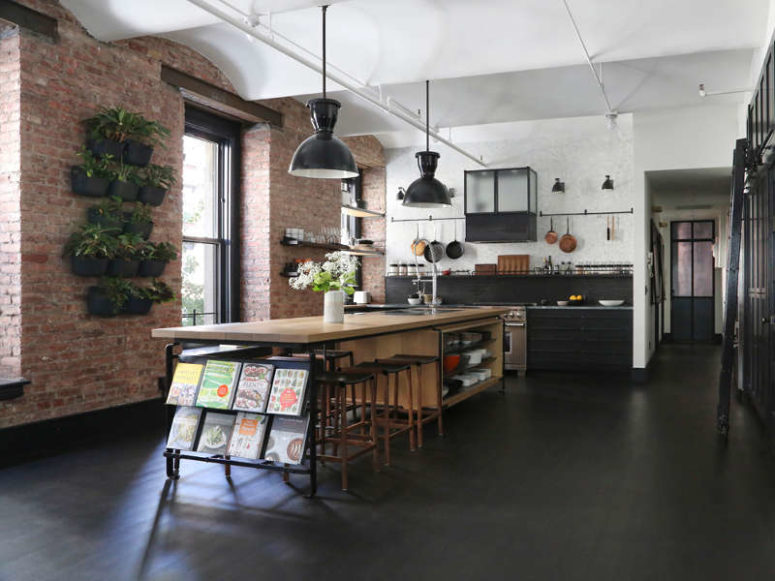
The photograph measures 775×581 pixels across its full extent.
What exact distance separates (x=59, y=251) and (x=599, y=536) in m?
4.18

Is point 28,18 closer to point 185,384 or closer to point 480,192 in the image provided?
point 185,384

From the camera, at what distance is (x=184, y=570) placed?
281 centimetres

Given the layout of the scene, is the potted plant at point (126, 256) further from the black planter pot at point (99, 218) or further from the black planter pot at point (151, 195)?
the black planter pot at point (151, 195)

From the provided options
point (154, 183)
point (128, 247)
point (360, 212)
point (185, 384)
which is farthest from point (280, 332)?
point (360, 212)

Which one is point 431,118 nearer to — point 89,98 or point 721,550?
point 89,98

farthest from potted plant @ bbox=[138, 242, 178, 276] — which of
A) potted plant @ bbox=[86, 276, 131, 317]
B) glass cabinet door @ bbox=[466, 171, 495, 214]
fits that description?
glass cabinet door @ bbox=[466, 171, 495, 214]

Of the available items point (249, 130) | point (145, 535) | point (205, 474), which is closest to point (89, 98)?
point (249, 130)

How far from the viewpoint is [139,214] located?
5.60 m

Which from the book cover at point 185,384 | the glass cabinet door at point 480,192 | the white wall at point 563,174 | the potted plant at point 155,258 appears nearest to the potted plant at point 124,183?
the potted plant at point 155,258

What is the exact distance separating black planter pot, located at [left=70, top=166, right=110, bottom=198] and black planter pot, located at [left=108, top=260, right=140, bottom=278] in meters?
0.55

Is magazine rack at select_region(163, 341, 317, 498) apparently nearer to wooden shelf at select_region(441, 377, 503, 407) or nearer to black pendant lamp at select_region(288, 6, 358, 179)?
black pendant lamp at select_region(288, 6, 358, 179)

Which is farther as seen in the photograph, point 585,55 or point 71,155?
point 585,55

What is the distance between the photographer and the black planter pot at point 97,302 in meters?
5.30

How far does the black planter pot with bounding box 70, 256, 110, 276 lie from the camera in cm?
509
